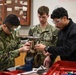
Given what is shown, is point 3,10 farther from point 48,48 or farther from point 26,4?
point 48,48

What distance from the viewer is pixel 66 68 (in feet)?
5.99

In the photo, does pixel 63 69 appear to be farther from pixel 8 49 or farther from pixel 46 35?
pixel 46 35

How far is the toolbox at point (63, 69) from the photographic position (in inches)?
69.9

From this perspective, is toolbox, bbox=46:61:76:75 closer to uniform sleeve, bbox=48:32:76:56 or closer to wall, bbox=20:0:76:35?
uniform sleeve, bbox=48:32:76:56

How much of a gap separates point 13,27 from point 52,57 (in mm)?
569

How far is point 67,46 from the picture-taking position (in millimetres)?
2014

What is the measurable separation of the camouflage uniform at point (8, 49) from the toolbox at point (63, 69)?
576 mm

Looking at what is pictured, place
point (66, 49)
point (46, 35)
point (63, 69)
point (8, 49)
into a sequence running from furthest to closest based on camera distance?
point (46, 35)
point (8, 49)
point (66, 49)
point (63, 69)

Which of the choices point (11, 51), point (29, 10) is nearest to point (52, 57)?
point (11, 51)

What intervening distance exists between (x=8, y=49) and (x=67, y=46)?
757 millimetres

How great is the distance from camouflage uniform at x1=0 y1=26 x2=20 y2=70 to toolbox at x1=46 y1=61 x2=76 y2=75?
576 millimetres

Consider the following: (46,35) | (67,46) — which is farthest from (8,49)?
(67,46)

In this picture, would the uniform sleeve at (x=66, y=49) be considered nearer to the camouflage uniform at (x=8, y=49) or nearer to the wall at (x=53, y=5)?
the camouflage uniform at (x=8, y=49)

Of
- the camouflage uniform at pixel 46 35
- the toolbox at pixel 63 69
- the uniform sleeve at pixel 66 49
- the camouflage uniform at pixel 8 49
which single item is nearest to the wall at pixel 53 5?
the camouflage uniform at pixel 46 35
